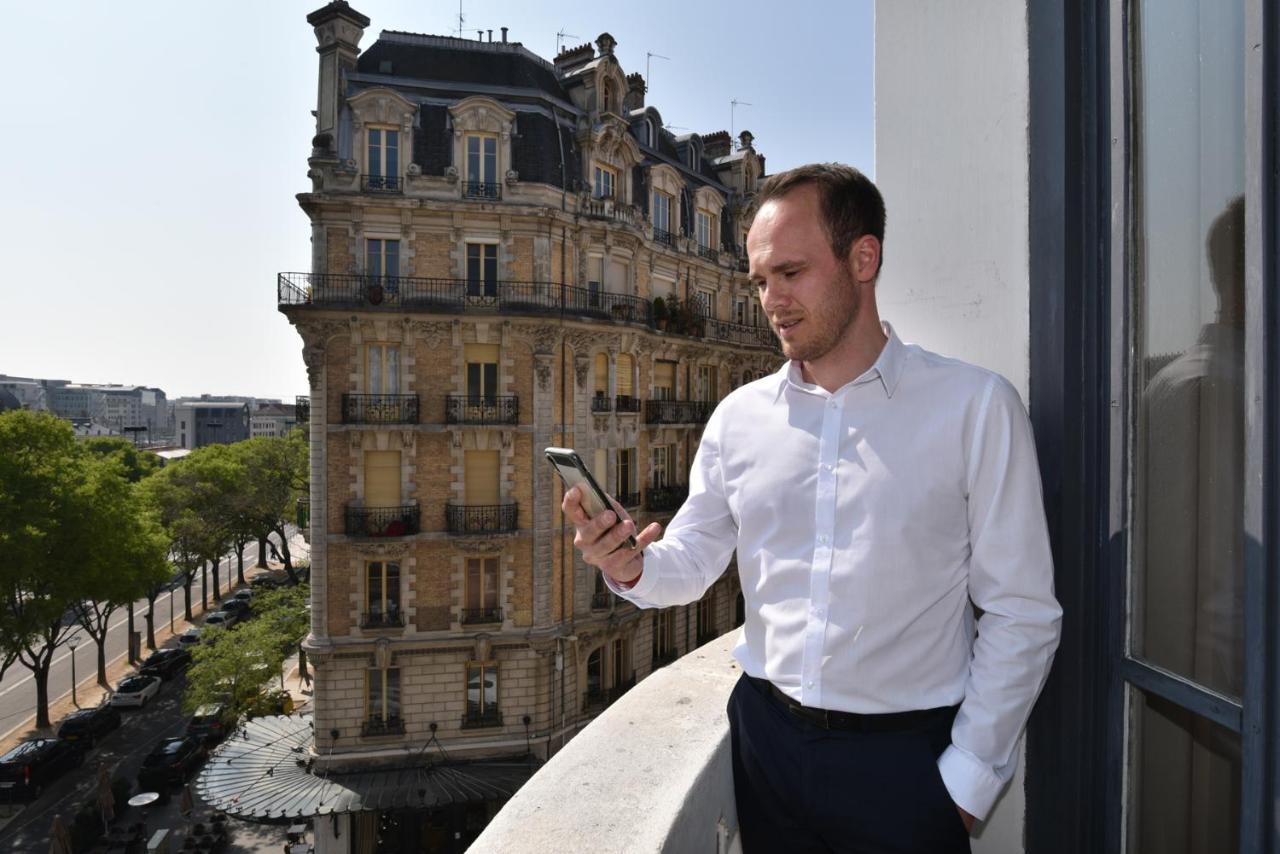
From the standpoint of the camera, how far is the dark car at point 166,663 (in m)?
31.9

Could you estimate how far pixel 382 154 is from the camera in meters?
18.2

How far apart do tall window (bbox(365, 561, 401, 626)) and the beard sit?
59.6 ft

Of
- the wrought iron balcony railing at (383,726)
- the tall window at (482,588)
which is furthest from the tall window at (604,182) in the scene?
the wrought iron balcony railing at (383,726)

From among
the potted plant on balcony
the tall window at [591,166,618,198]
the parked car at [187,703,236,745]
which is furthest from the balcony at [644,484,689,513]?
the parked car at [187,703,236,745]

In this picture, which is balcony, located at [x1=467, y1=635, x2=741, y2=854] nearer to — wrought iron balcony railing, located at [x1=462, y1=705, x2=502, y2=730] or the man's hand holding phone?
the man's hand holding phone

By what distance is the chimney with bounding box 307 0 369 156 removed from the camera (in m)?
17.8

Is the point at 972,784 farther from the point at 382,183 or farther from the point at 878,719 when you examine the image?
the point at 382,183

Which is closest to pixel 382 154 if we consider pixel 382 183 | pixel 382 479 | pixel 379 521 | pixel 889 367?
pixel 382 183

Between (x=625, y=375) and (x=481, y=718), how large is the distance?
9.84 m

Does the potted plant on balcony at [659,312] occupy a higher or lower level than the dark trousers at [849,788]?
higher

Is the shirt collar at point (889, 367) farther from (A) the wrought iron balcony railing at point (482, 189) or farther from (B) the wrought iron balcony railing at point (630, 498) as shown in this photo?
(B) the wrought iron balcony railing at point (630, 498)

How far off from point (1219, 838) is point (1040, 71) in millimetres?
1867

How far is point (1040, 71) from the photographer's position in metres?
2.02

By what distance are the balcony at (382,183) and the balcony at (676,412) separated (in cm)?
Answer: 893
